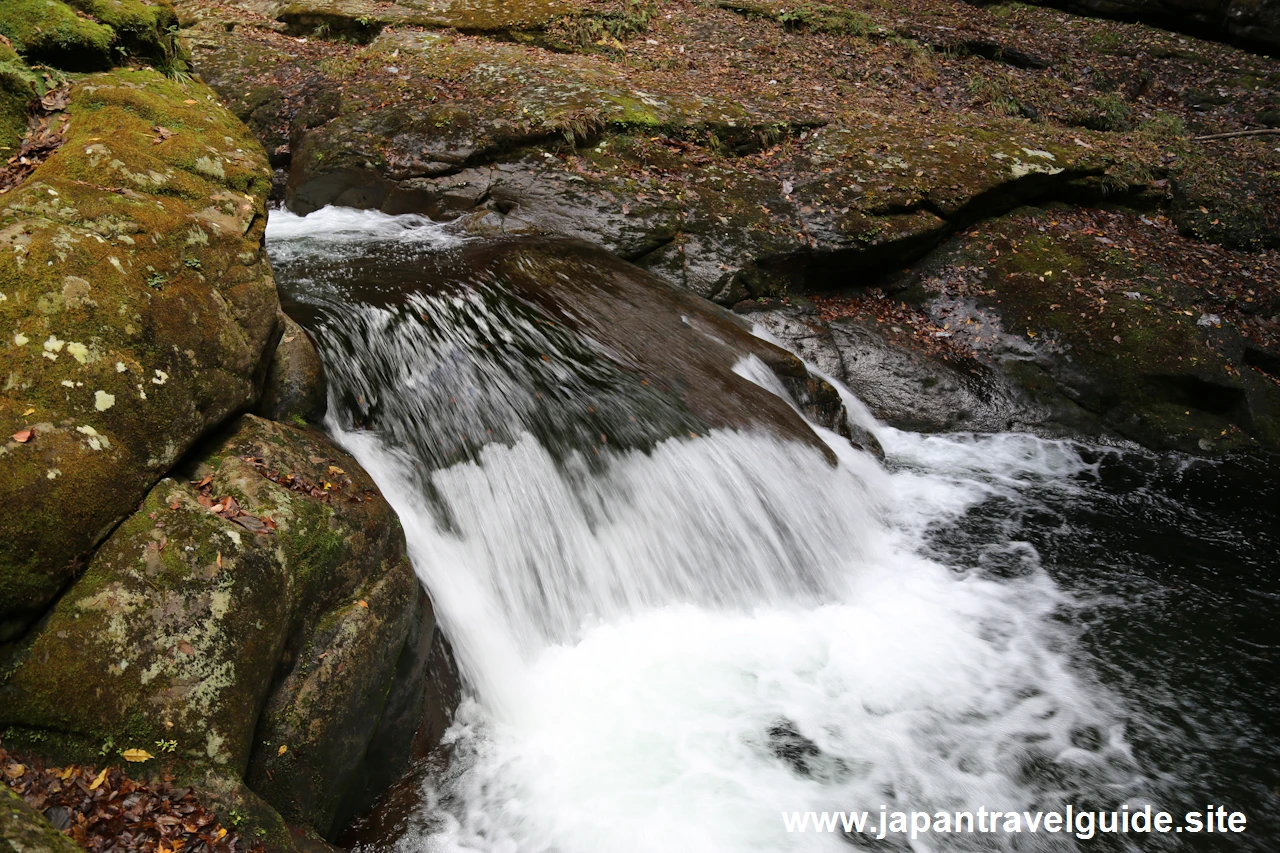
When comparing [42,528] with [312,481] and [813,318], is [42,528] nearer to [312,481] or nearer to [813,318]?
[312,481]

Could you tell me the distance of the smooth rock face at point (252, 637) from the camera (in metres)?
2.86

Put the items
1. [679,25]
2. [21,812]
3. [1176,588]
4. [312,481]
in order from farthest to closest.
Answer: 1. [679,25]
2. [1176,588]
3. [312,481]
4. [21,812]

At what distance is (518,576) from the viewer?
5.17 meters

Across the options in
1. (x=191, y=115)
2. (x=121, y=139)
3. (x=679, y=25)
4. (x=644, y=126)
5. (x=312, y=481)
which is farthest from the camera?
(x=679, y=25)

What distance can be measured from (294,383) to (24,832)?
9.56 ft

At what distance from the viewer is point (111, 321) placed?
3412mm

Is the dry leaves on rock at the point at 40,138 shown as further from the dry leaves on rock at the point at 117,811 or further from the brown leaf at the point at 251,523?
the dry leaves on rock at the point at 117,811

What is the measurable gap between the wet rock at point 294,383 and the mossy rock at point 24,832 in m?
2.44

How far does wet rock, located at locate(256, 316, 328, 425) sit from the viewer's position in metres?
4.50

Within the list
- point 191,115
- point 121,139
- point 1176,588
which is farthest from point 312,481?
point 1176,588

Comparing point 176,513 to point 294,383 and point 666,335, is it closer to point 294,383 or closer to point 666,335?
point 294,383

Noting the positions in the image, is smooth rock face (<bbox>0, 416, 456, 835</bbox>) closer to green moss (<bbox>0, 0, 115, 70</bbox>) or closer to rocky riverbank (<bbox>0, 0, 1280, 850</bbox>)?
rocky riverbank (<bbox>0, 0, 1280, 850</bbox>)

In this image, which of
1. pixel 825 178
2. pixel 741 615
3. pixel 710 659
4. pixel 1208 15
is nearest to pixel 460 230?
pixel 825 178

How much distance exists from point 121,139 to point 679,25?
39.6 feet
